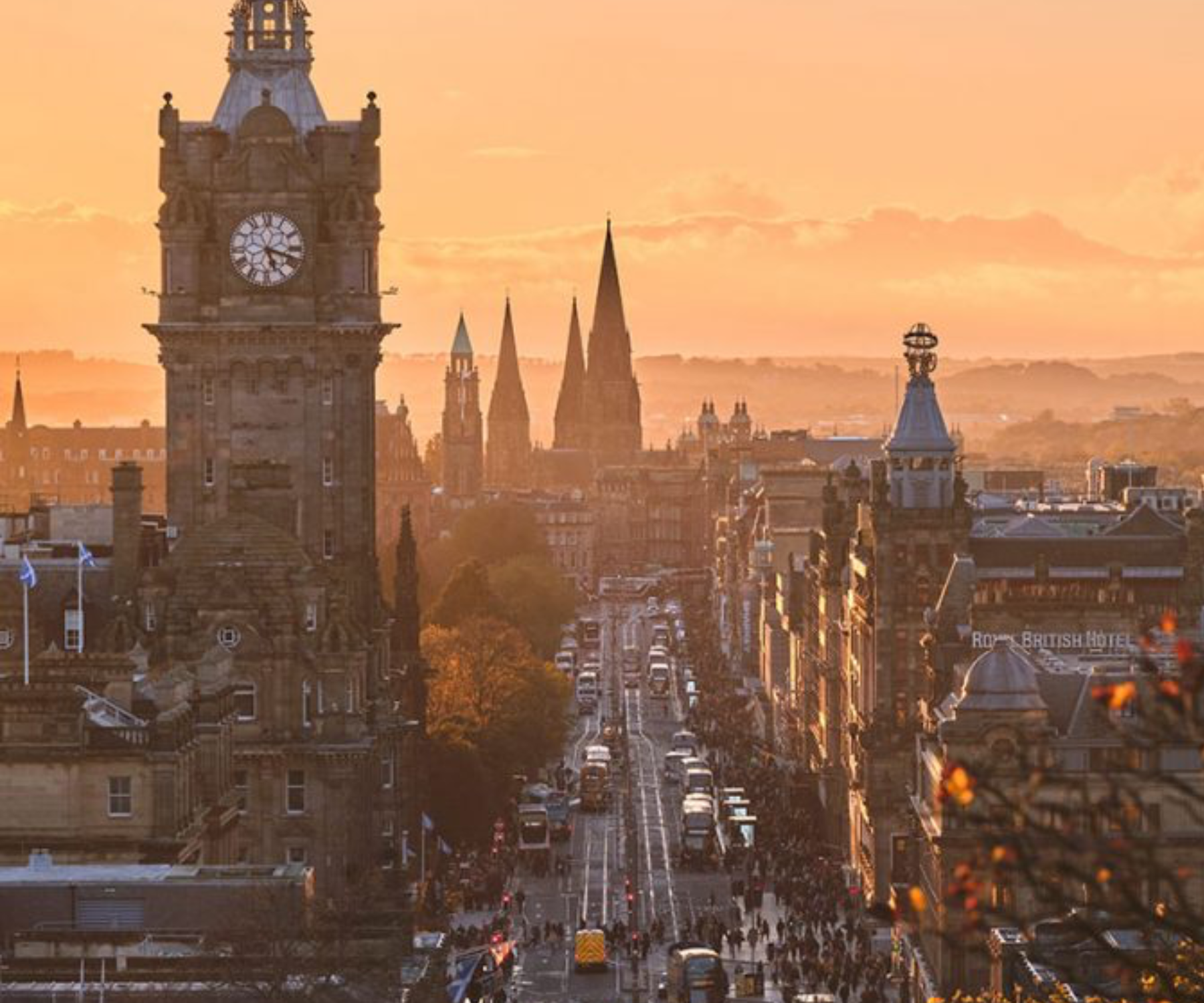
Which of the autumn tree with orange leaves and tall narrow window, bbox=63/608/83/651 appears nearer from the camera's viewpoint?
tall narrow window, bbox=63/608/83/651

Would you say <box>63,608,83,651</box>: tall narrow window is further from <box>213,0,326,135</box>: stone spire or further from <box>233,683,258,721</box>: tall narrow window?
<box>213,0,326,135</box>: stone spire

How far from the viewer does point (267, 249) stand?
127750mm

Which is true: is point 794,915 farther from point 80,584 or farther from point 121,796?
point 121,796

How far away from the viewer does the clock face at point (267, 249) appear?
127500mm

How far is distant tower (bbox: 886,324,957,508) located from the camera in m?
134

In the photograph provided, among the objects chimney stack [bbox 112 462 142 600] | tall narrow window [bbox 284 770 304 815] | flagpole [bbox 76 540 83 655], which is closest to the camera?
flagpole [bbox 76 540 83 655]

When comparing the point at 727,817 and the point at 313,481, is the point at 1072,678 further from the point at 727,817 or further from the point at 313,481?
the point at 727,817

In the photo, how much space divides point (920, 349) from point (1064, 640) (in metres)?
18.3

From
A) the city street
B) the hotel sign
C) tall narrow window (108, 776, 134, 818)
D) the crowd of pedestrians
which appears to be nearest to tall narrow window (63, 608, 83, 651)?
the city street

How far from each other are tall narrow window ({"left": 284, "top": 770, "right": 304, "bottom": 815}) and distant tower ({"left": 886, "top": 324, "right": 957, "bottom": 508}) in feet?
106

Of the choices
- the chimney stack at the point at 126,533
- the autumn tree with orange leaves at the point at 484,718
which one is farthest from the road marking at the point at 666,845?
the chimney stack at the point at 126,533

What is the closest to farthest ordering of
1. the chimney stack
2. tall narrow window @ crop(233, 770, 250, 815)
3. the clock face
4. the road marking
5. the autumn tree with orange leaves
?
tall narrow window @ crop(233, 770, 250, 815), the chimney stack, the clock face, the road marking, the autumn tree with orange leaves

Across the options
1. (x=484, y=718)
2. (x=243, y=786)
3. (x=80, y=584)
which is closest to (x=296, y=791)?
(x=243, y=786)

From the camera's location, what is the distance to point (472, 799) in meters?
145
